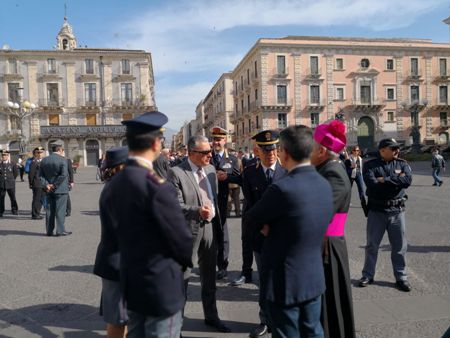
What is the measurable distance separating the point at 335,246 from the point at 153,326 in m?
1.54

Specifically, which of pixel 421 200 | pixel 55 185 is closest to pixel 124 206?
pixel 55 185

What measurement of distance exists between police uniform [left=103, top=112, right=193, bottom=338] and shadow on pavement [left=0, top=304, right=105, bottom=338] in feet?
6.30

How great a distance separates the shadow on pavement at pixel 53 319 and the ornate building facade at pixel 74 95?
1904 inches

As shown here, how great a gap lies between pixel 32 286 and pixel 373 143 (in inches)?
2019

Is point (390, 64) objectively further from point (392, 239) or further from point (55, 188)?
point (392, 239)

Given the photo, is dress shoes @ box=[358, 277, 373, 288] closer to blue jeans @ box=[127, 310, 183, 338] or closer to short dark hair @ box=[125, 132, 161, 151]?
blue jeans @ box=[127, 310, 183, 338]

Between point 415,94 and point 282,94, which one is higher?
point 282,94

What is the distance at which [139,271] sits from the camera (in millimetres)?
1995

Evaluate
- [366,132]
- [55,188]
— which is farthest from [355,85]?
[55,188]

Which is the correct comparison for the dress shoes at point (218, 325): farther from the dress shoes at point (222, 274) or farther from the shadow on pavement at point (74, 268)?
the shadow on pavement at point (74, 268)

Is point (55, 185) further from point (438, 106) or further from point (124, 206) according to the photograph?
point (438, 106)

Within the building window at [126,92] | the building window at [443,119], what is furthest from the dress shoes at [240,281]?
the building window at [443,119]

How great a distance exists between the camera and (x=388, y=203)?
462cm

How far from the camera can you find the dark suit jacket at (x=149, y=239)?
6.33ft
